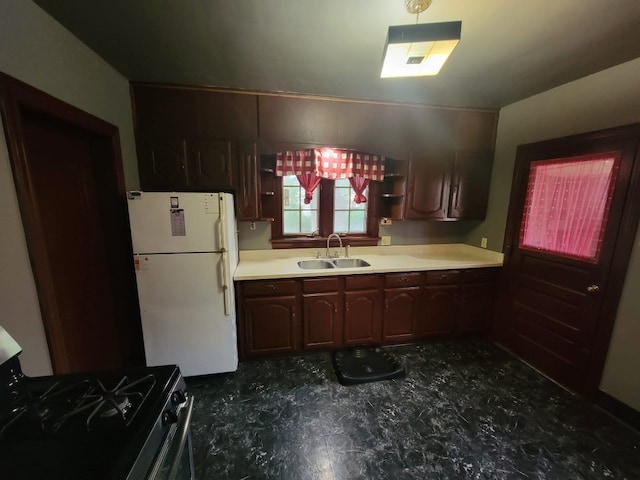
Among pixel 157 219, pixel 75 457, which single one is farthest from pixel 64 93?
pixel 75 457

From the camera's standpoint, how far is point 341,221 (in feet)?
9.77

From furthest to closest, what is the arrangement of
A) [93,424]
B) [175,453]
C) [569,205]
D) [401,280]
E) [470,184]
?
[470,184] < [401,280] < [569,205] < [175,453] < [93,424]

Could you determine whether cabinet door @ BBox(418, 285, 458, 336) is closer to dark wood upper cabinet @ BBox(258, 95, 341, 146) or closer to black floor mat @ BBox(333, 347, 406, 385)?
black floor mat @ BBox(333, 347, 406, 385)

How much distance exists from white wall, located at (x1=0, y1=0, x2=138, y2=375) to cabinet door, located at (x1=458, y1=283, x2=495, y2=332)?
3233mm

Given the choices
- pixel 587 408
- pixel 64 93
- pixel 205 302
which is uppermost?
pixel 64 93

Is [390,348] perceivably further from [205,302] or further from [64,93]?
[64,93]

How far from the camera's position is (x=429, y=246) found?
125 inches

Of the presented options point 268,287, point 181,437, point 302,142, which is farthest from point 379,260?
point 181,437

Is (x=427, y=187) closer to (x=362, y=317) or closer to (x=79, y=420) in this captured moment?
(x=362, y=317)

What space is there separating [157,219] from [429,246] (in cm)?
288

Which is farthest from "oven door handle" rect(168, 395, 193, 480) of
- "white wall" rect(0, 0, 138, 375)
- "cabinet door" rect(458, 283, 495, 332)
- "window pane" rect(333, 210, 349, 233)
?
"cabinet door" rect(458, 283, 495, 332)

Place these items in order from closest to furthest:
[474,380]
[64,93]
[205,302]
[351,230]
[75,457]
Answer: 1. [75,457]
2. [64,93]
3. [205,302]
4. [474,380]
5. [351,230]

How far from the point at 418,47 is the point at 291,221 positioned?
198 centimetres

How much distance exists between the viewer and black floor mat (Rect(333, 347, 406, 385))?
2170 mm
